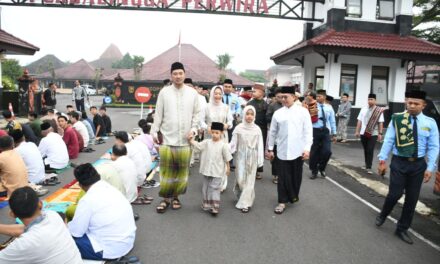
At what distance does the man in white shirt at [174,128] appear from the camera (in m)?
5.44

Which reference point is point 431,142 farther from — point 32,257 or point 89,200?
point 32,257

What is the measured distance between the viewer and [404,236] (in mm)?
4812

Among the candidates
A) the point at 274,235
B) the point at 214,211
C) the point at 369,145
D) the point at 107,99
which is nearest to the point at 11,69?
the point at 107,99

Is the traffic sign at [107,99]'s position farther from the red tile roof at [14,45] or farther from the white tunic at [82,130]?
the white tunic at [82,130]

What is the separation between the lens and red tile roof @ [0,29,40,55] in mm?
15453

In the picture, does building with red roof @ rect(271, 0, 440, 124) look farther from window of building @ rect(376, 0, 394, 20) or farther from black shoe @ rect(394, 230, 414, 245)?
black shoe @ rect(394, 230, 414, 245)

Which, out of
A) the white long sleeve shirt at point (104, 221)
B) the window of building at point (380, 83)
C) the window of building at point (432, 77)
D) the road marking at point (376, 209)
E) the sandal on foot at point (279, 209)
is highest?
the window of building at point (432, 77)

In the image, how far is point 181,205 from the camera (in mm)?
5871

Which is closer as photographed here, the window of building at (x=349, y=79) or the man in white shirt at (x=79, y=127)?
the man in white shirt at (x=79, y=127)

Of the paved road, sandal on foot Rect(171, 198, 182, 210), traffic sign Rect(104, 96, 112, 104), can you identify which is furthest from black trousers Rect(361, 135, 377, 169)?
traffic sign Rect(104, 96, 112, 104)

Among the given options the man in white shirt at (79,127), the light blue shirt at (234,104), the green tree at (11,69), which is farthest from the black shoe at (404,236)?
the green tree at (11,69)

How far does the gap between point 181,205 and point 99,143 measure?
7018 mm

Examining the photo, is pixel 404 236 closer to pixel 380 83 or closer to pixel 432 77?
pixel 380 83

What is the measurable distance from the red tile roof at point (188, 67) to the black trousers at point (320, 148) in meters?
29.2
